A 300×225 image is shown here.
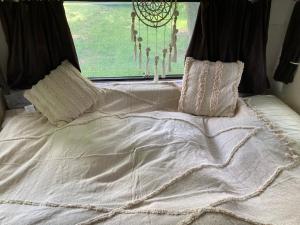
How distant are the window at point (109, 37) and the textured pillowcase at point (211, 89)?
1.10 feet

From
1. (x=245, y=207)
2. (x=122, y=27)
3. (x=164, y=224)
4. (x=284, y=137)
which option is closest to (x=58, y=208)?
(x=164, y=224)

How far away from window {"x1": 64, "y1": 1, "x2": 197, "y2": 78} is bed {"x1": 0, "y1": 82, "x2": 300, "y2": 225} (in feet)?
1.16

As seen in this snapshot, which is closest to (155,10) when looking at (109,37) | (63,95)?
(109,37)

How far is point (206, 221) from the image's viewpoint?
113 centimetres

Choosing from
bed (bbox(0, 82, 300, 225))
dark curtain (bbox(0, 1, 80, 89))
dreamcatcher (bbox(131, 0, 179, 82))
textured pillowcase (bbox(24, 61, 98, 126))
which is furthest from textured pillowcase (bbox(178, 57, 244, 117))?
dark curtain (bbox(0, 1, 80, 89))

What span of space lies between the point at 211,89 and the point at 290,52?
65cm

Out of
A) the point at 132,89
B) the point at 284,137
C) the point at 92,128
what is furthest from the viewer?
the point at 132,89

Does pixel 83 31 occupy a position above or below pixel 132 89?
above

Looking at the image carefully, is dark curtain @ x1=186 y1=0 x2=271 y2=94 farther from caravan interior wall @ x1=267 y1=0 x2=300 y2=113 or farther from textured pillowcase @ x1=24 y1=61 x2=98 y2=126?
textured pillowcase @ x1=24 y1=61 x2=98 y2=126

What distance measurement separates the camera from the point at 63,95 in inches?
74.5

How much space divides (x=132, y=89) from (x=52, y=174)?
35.5 inches

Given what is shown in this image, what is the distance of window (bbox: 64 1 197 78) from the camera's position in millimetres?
2059

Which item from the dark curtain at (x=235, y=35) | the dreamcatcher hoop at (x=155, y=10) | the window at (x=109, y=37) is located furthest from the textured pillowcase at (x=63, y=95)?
the dark curtain at (x=235, y=35)

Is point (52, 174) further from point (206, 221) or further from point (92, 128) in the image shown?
point (206, 221)
